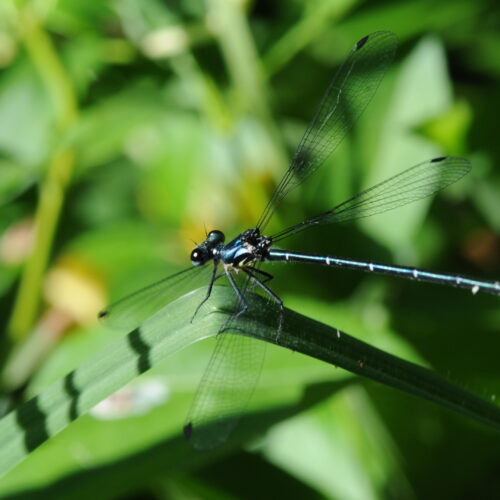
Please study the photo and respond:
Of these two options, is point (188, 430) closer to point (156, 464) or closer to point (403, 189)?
point (156, 464)

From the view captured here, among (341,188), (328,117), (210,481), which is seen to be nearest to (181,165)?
(341,188)

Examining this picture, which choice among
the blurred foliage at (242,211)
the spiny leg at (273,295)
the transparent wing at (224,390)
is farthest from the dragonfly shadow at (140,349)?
the blurred foliage at (242,211)

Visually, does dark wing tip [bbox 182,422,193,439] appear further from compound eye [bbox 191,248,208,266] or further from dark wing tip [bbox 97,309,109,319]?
compound eye [bbox 191,248,208,266]

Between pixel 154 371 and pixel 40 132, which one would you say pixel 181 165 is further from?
pixel 154 371

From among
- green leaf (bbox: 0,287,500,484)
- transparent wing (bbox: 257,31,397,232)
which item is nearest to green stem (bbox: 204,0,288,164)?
transparent wing (bbox: 257,31,397,232)

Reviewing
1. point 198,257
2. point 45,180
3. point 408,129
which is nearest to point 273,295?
point 198,257

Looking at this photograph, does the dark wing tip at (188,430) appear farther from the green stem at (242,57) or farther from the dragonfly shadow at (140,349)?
the green stem at (242,57)
